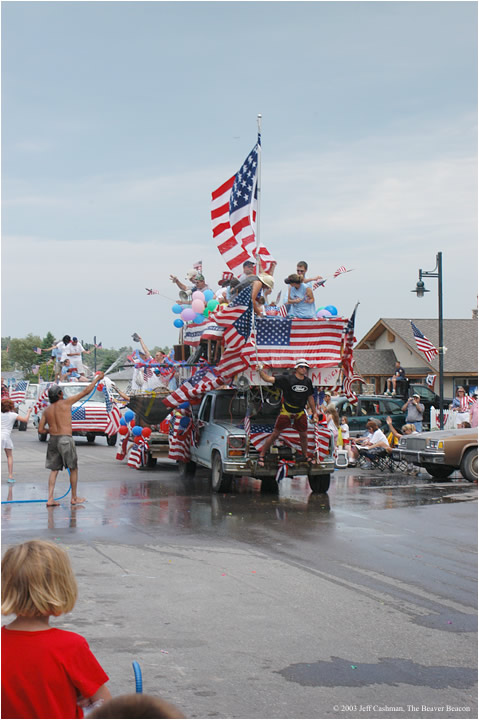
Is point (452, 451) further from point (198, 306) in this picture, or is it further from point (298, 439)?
point (198, 306)

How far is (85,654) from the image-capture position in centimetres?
292

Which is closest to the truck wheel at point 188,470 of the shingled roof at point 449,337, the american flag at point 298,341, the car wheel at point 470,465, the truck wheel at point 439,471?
the american flag at point 298,341

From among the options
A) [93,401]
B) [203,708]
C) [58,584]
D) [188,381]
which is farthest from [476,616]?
[93,401]

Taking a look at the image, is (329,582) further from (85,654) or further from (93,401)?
(93,401)

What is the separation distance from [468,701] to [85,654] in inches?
128

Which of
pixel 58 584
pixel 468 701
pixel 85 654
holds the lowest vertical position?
pixel 468 701

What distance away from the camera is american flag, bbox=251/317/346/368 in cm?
1416

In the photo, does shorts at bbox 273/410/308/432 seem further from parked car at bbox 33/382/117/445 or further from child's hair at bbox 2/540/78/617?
parked car at bbox 33/382/117/445

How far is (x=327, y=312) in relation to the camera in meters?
16.1

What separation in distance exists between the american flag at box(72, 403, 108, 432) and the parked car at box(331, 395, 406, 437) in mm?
8085

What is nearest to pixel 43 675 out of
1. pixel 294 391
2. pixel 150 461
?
pixel 294 391

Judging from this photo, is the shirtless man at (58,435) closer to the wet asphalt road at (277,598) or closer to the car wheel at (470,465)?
the wet asphalt road at (277,598)

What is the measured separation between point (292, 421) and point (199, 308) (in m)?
4.18

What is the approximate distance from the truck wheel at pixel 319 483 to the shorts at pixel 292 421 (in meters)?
1.41
